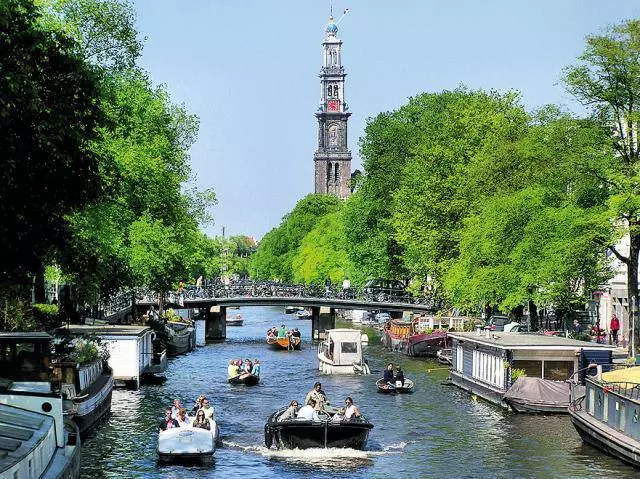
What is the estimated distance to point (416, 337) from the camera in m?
88.4

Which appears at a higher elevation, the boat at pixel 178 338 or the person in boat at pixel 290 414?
the boat at pixel 178 338

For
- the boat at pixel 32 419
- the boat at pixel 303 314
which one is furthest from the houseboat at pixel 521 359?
the boat at pixel 303 314

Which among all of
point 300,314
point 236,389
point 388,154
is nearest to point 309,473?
point 236,389

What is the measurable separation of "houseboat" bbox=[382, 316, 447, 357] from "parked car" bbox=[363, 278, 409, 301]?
47.1 ft

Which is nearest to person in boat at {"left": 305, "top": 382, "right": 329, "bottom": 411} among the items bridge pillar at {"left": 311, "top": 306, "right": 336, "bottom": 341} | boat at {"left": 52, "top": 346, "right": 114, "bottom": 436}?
boat at {"left": 52, "top": 346, "right": 114, "bottom": 436}

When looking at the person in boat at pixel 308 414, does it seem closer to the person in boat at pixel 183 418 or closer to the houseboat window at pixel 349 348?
the person in boat at pixel 183 418

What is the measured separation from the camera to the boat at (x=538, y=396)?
54.2m

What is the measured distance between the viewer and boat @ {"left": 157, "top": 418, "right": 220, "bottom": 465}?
4459cm

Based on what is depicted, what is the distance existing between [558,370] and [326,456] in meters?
15.5

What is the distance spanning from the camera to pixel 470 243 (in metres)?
83.5

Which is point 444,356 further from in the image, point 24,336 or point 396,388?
point 24,336

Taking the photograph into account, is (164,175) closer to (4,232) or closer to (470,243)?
(470,243)

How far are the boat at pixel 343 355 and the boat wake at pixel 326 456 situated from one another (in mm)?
28820

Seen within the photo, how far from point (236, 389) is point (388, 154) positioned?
51.9m
